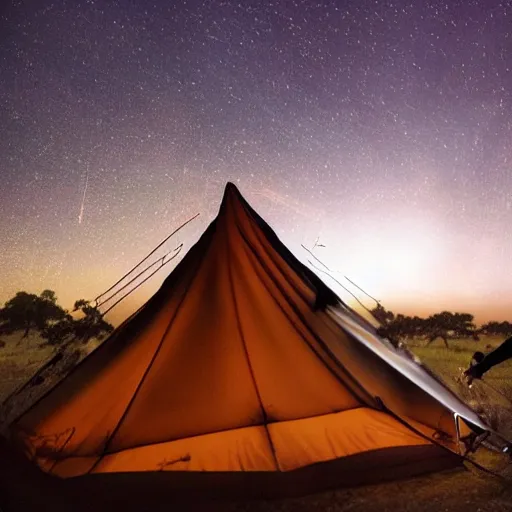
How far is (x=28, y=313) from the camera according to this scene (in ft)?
60.7

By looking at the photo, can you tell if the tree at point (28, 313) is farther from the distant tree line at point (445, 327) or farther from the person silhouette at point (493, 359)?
the person silhouette at point (493, 359)

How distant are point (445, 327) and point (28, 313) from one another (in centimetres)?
1759

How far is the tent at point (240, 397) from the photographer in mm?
3588

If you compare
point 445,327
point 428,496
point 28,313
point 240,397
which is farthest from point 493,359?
point 28,313

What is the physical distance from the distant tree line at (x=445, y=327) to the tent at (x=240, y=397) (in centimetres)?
1268

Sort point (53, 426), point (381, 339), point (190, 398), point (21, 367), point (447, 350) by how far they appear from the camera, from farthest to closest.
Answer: point (447, 350)
point (21, 367)
point (381, 339)
point (190, 398)
point (53, 426)

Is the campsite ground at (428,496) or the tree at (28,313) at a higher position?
the tree at (28,313)

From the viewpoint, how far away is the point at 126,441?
12.9ft

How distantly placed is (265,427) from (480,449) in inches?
82.7

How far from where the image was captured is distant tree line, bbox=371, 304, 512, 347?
688 inches

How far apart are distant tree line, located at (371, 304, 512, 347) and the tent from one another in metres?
12.7

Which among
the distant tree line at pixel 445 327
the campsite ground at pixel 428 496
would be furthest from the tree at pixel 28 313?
the campsite ground at pixel 428 496

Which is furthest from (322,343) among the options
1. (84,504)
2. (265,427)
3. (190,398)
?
(84,504)

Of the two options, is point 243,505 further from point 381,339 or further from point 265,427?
point 381,339
